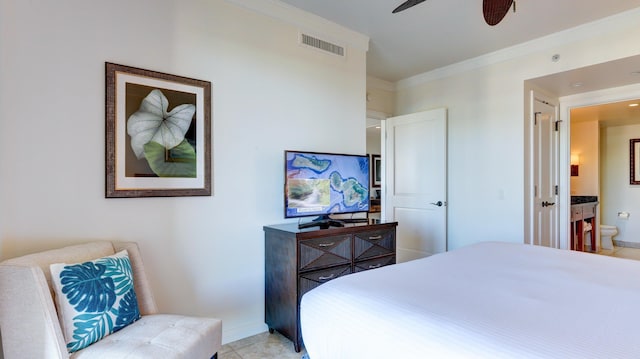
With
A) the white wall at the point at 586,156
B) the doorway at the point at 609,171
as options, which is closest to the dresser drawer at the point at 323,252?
the doorway at the point at 609,171

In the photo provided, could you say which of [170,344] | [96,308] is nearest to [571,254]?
[170,344]

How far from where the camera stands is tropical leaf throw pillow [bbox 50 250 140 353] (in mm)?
1513

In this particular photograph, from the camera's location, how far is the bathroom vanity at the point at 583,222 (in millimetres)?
5086

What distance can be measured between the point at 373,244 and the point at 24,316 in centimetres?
224

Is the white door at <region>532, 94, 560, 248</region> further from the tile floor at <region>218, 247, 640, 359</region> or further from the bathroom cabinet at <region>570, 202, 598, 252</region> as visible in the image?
the tile floor at <region>218, 247, 640, 359</region>

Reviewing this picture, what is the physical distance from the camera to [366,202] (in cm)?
324

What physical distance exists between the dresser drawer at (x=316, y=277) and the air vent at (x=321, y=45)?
6.49 feet

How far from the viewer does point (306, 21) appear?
9.94 ft

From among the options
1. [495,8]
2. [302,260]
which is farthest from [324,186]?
[495,8]

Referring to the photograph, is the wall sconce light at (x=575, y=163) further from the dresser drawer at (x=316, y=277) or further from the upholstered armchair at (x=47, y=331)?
the upholstered armchair at (x=47, y=331)

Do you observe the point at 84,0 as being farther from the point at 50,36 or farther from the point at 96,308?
the point at 96,308

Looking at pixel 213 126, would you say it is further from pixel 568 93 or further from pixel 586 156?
pixel 586 156

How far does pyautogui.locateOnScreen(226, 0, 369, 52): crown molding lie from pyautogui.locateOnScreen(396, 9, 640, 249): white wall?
1467mm

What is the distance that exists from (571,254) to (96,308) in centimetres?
272
